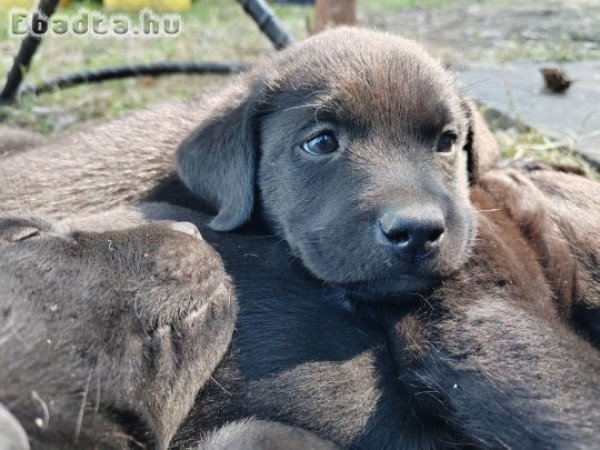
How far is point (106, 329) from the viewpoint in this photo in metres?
1.99

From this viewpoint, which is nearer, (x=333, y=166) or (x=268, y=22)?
(x=333, y=166)

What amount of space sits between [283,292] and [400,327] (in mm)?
400

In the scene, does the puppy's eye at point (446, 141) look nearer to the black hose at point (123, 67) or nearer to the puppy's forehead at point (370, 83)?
the puppy's forehead at point (370, 83)

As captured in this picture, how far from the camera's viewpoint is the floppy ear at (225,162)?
2.72 metres

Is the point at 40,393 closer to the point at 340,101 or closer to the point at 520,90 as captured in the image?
the point at 340,101

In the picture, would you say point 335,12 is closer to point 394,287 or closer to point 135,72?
point 135,72

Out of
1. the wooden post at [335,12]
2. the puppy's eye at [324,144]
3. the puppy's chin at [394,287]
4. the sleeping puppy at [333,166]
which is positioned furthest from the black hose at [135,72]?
the puppy's chin at [394,287]

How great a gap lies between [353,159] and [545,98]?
2719mm

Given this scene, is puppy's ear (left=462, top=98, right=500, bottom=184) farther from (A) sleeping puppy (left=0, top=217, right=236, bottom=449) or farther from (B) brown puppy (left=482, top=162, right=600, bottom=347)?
(A) sleeping puppy (left=0, top=217, right=236, bottom=449)

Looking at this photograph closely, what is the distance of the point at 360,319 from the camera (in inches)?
94.1

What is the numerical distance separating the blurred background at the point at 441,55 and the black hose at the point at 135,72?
0.27 feet

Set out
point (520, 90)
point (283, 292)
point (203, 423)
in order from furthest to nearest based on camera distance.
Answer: point (520, 90) → point (283, 292) → point (203, 423)

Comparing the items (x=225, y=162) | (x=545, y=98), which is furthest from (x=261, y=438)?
(x=545, y=98)

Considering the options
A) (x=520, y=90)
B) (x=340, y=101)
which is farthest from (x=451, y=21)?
(x=340, y=101)
